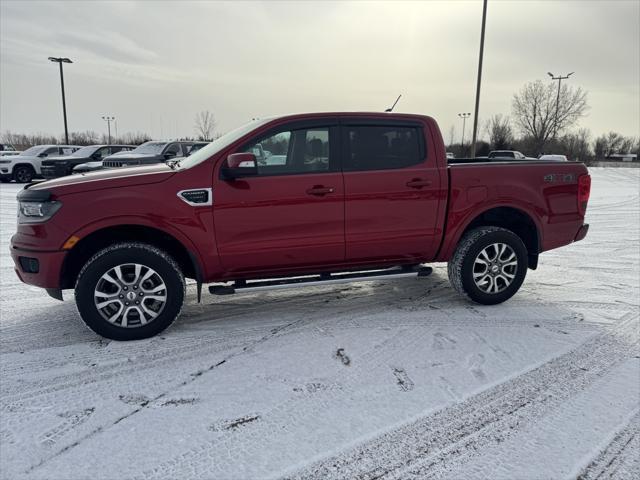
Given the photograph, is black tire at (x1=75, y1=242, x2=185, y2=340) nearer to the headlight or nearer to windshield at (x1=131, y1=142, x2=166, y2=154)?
the headlight

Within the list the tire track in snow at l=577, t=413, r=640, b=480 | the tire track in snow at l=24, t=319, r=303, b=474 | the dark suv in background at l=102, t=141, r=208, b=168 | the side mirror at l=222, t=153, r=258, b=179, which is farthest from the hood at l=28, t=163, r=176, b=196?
the dark suv in background at l=102, t=141, r=208, b=168

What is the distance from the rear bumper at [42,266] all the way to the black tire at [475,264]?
3.54 meters

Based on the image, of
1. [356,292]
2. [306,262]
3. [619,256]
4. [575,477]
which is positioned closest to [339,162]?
[306,262]

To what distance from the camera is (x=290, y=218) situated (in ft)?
12.8

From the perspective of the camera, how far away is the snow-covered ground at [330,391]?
2293 mm

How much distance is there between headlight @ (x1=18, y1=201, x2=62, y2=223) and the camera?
3.51 meters

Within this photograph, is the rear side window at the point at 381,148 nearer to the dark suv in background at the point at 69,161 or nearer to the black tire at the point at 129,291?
the black tire at the point at 129,291

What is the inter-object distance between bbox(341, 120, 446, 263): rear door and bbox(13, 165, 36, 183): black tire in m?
19.7

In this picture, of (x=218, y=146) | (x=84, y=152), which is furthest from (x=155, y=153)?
(x=218, y=146)

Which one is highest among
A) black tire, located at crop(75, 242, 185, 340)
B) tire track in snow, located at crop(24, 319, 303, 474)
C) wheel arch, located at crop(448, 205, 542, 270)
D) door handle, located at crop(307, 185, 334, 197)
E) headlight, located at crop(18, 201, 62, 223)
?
door handle, located at crop(307, 185, 334, 197)

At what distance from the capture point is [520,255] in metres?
4.53

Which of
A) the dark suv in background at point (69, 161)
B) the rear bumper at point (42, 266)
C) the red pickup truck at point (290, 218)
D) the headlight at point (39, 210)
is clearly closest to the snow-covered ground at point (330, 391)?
the red pickup truck at point (290, 218)

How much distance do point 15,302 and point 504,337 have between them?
189 inches

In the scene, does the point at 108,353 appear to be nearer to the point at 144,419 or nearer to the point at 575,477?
the point at 144,419
